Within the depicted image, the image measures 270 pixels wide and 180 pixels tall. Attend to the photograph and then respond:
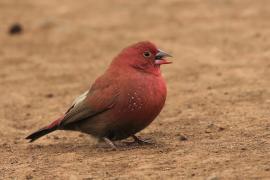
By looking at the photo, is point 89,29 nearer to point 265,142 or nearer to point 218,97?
point 218,97

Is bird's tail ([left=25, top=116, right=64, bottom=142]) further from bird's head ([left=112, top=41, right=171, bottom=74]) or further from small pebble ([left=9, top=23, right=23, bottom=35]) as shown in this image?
small pebble ([left=9, top=23, right=23, bottom=35])

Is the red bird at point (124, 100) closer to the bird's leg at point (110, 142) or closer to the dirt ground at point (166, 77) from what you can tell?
the bird's leg at point (110, 142)

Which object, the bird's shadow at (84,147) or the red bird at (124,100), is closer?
the red bird at (124,100)

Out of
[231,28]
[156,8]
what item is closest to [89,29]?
[156,8]

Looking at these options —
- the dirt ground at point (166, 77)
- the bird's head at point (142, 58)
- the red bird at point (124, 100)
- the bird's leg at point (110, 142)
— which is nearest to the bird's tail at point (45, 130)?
the red bird at point (124, 100)

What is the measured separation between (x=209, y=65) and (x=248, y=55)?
55 centimetres

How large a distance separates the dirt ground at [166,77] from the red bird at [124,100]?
0.21 m

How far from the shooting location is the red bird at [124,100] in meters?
7.08

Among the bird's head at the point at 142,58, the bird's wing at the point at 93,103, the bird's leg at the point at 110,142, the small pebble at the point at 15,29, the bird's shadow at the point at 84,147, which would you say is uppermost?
the bird's head at the point at 142,58

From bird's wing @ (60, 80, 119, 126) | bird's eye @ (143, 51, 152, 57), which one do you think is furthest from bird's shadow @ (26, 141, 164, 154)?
bird's eye @ (143, 51, 152, 57)

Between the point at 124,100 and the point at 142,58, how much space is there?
0.52m

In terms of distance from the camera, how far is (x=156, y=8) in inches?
576

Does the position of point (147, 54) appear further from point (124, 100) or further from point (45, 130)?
point (45, 130)

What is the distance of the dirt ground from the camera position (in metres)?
6.57
